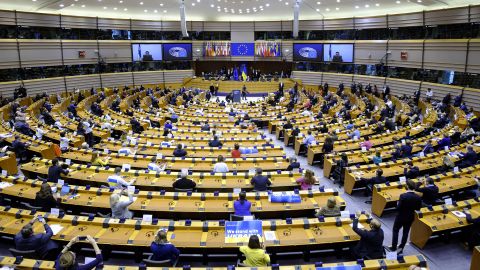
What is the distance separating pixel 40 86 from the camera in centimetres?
3347

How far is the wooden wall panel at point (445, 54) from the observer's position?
27.6 meters

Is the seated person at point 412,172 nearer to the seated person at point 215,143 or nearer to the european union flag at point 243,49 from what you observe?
the seated person at point 215,143

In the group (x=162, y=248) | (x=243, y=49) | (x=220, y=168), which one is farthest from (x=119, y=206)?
(x=243, y=49)

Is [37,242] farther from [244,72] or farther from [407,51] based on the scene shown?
[244,72]

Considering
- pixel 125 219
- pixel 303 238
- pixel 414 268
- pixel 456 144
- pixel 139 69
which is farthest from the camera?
pixel 139 69

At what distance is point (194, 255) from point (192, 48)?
38618mm

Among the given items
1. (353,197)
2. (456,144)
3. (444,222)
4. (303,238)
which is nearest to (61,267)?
(303,238)

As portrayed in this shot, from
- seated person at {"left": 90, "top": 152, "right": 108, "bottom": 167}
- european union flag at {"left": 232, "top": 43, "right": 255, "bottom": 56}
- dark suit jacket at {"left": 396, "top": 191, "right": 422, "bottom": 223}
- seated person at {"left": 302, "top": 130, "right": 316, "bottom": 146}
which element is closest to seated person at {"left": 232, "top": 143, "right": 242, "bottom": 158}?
seated person at {"left": 302, "top": 130, "right": 316, "bottom": 146}

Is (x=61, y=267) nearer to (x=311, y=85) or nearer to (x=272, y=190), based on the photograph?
(x=272, y=190)

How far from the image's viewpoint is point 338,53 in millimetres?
40281

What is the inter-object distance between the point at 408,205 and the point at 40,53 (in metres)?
35.0

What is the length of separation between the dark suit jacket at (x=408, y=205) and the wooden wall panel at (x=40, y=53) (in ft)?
112

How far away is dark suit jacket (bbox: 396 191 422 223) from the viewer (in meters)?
8.82

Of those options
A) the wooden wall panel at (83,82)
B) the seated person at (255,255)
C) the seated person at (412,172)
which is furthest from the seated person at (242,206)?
the wooden wall panel at (83,82)
